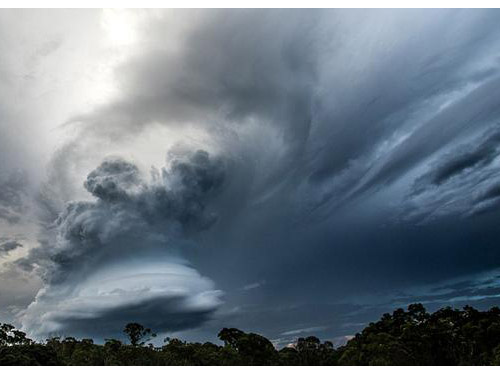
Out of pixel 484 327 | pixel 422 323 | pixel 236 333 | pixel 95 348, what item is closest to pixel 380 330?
pixel 422 323
